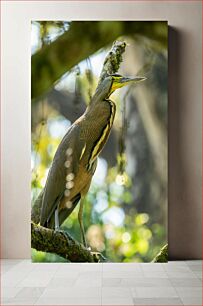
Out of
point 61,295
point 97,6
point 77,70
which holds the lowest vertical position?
point 61,295

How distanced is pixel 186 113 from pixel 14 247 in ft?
6.88

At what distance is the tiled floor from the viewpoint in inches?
157

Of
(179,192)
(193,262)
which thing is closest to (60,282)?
(193,262)

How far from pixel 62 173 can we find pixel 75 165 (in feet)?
0.48

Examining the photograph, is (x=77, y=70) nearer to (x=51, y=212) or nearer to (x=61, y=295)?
(x=51, y=212)

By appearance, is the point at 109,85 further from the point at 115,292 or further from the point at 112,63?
the point at 115,292

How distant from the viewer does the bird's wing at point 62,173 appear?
5539mm

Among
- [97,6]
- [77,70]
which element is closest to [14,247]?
[77,70]

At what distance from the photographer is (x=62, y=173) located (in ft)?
18.2

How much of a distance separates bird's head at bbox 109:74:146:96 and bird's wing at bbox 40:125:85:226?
53 cm

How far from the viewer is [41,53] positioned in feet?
18.5

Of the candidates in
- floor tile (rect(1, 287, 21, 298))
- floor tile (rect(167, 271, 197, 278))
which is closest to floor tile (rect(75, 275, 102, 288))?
floor tile (rect(1, 287, 21, 298))

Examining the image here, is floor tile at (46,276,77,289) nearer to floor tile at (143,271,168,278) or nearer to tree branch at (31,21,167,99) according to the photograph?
floor tile at (143,271,168,278)

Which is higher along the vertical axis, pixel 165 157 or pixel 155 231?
pixel 165 157
